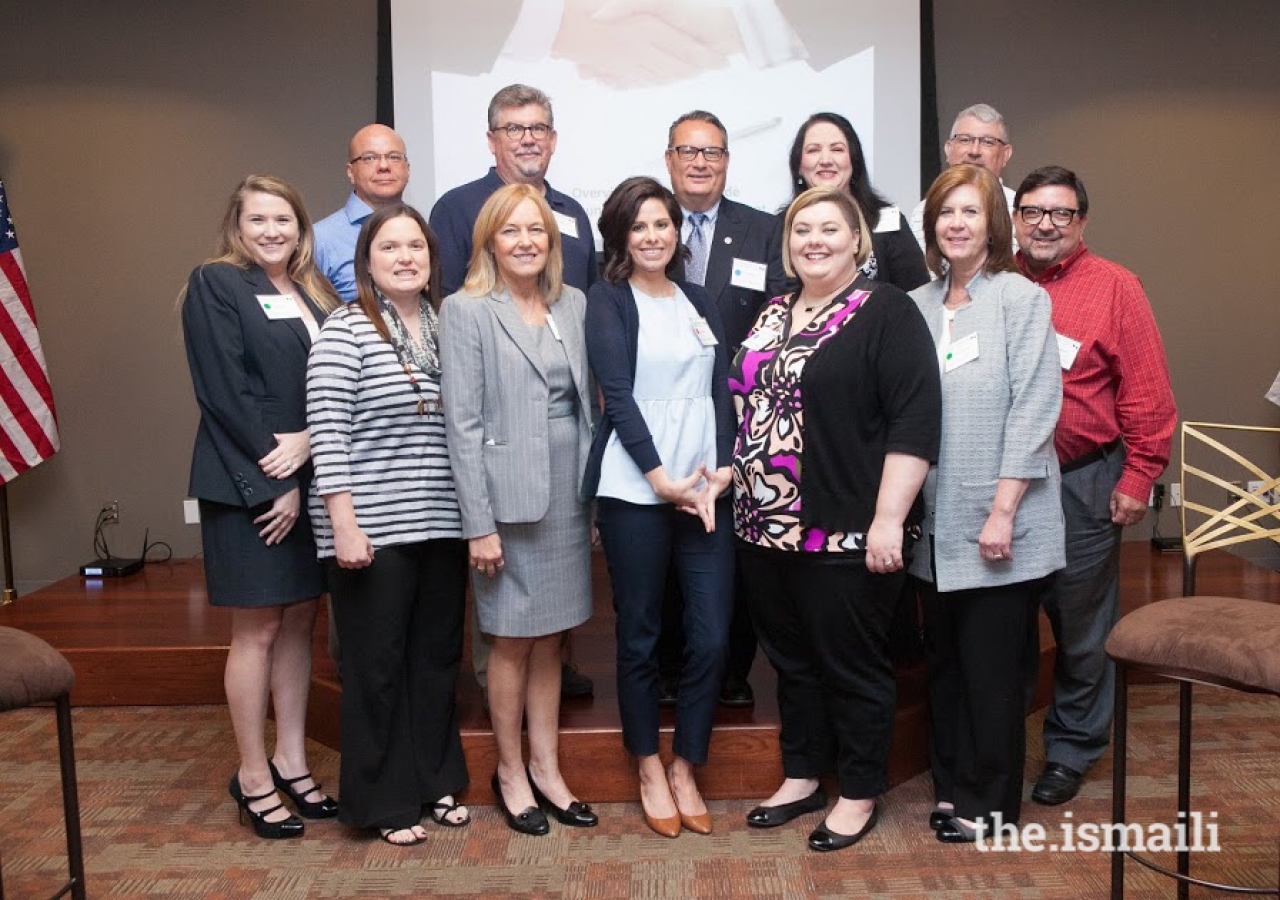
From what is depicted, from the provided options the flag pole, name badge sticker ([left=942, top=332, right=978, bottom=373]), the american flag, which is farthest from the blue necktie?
the flag pole

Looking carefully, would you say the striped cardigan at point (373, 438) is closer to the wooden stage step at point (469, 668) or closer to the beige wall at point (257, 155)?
the wooden stage step at point (469, 668)

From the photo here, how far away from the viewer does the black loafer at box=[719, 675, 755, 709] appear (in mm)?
3160

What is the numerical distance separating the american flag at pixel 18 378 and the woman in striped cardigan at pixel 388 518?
276cm

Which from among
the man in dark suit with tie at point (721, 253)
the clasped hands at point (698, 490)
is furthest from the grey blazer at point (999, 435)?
the man in dark suit with tie at point (721, 253)

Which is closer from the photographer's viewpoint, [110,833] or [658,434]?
[658,434]

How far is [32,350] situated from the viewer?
15.8 feet

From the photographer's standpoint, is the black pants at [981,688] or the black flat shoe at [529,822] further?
the black flat shoe at [529,822]

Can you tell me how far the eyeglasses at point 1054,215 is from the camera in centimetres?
285

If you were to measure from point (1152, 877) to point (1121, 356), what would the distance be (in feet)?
3.95

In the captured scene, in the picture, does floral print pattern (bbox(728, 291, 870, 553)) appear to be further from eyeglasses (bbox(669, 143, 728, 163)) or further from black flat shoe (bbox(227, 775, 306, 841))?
black flat shoe (bbox(227, 775, 306, 841))

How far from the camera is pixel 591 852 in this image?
2762 mm

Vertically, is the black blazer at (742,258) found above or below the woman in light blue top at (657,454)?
above

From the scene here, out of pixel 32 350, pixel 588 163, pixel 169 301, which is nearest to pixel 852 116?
pixel 588 163

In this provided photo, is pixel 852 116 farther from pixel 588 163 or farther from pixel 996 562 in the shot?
pixel 996 562
